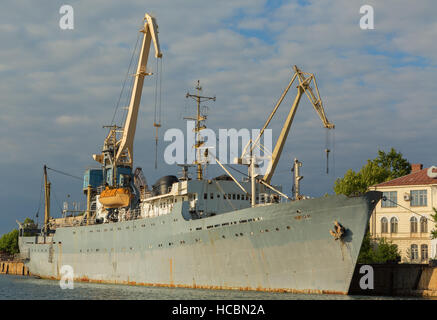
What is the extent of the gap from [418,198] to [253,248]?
22.0 meters

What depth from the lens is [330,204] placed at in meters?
32.2

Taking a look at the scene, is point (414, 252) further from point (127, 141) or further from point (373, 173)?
point (127, 141)

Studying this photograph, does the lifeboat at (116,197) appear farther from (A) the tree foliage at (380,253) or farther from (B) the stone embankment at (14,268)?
(B) the stone embankment at (14,268)

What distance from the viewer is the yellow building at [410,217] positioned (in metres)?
49.3

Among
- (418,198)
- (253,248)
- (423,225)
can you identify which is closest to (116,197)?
(253,248)

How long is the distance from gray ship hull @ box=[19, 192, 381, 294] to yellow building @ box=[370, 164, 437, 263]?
18.3 m

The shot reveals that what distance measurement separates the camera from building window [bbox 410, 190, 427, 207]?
49781 millimetres

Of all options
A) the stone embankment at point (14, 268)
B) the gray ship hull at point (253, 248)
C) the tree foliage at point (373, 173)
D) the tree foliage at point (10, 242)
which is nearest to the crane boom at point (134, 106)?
the gray ship hull at point (253, 248)

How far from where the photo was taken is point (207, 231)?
37.0 m

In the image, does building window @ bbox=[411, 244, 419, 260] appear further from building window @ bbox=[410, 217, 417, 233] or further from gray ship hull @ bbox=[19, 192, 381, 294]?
gray ship hull @ bbox=[19, 192, 381, 294]
